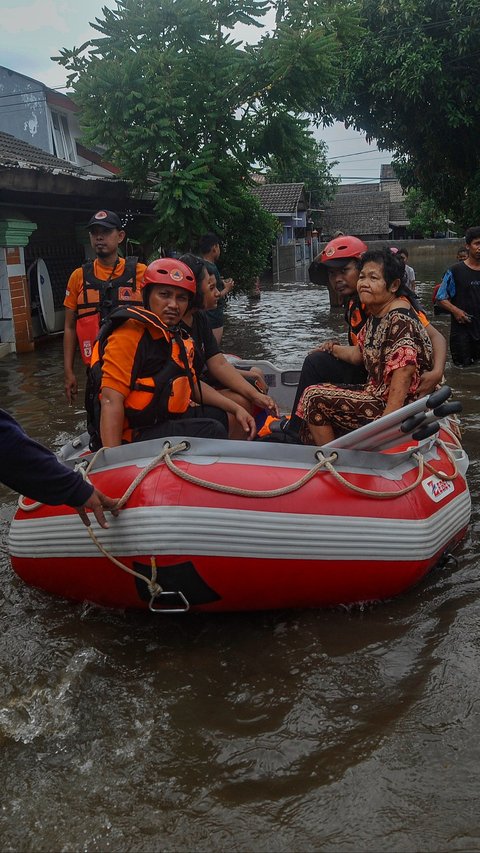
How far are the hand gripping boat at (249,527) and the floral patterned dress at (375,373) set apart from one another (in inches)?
13.6

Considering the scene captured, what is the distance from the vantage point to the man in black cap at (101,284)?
5.23m

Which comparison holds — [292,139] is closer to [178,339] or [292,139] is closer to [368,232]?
[178,339]

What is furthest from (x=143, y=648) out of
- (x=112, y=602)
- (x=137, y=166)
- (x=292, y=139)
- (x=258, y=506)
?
(x=292, y=139)

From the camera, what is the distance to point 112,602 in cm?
331

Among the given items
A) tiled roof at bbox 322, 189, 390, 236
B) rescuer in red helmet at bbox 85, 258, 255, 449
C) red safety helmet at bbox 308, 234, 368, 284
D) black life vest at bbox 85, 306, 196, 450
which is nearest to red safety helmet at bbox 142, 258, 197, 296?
rescuer in red helmet at bbox 85, 258, 255, 449

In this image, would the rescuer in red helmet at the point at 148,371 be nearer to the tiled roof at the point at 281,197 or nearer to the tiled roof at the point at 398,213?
the tiled roof at the point at 281,197

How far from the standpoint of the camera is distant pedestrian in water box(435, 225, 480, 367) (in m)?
6.99

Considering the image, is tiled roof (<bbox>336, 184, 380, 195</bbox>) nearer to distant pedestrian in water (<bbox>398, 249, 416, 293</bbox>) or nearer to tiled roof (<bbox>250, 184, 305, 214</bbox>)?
tiled roof (<bbox>250, 184, 305, 214</bbox>)

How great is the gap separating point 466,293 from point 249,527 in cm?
491

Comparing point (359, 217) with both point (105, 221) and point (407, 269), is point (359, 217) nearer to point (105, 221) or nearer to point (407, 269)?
point (407, 269)

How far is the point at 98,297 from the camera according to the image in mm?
5348

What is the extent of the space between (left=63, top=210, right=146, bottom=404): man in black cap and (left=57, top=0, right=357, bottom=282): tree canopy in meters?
5.70

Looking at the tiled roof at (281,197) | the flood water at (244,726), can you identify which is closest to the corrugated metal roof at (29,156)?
the flood water at (244,726)

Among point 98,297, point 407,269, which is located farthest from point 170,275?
point 407,269
